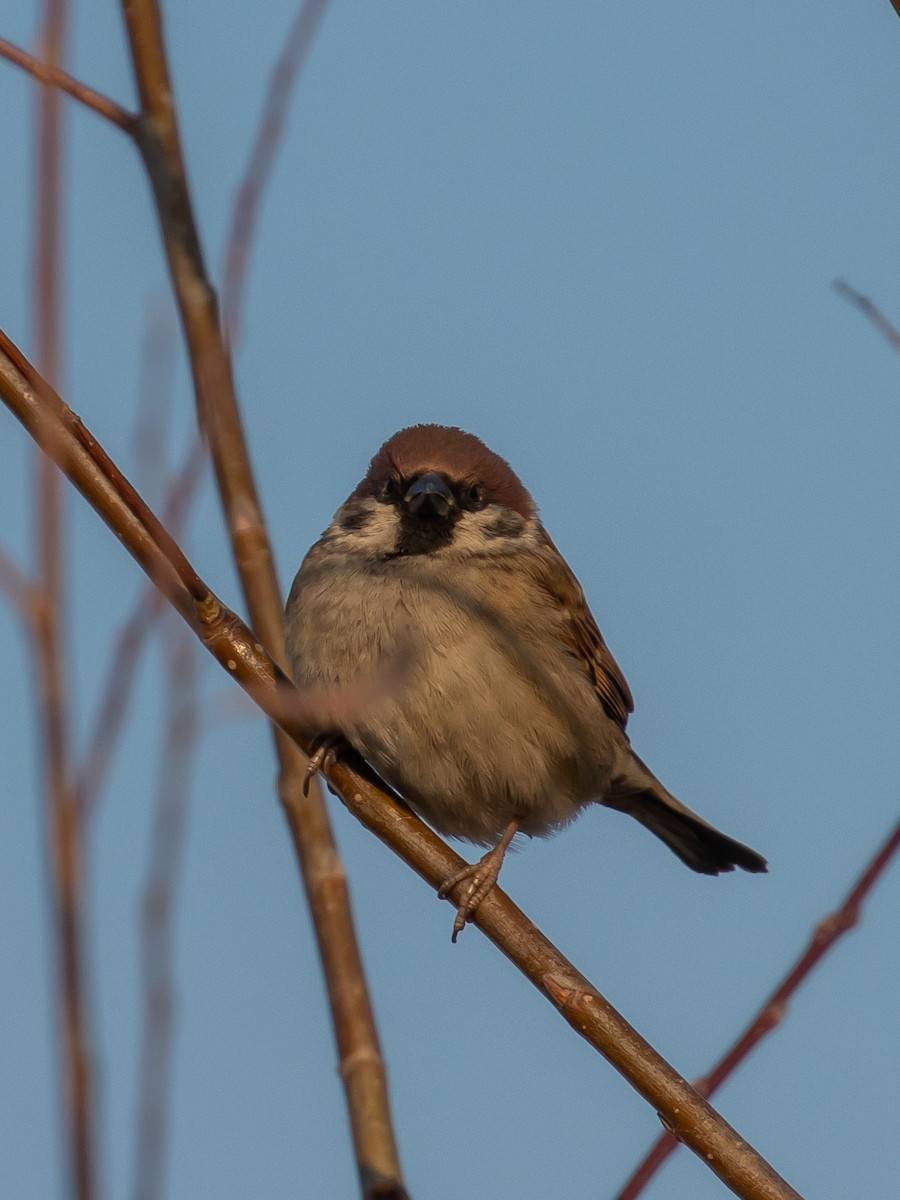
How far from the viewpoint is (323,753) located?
2.99 meters

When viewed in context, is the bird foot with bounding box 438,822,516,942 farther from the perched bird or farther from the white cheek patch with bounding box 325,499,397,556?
the white cheek patch with bounding box 325,499,397,556

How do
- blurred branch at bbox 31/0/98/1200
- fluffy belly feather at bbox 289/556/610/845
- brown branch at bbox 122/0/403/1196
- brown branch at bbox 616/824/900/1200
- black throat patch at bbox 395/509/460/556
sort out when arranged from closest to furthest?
blurred branch at bbox 31/0/98/1200, brown branch at bbox 616/824/900/1200, brown branch at bbox 122/0/403/1196, fluffy belly feather at bbox 289/556/610/845, black throat patch at bbox 395/509/460/556

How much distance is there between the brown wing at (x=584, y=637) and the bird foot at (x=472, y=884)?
3.45 ft

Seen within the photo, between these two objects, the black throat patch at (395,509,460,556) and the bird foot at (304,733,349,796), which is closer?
the bird foot at (304,733,349,796)

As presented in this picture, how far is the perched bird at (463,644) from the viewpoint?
11.7 ft

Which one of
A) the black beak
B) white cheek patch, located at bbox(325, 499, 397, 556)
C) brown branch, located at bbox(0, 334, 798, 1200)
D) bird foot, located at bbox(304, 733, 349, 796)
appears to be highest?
the black beak

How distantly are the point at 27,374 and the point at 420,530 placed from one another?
200 cm

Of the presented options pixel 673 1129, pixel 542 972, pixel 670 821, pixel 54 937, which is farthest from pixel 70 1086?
pixel 670 821

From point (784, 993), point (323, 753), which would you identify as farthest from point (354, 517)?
point (784, 993)

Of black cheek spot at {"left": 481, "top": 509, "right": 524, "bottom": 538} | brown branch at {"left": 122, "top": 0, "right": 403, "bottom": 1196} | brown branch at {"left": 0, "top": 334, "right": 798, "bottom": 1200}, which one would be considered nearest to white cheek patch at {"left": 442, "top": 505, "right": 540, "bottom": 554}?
black cheek spot at {"left": 481, "top": 509, "right": 524, "bottom": 538}

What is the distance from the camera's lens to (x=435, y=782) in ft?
11.9

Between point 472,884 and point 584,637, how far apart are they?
5.18 ft

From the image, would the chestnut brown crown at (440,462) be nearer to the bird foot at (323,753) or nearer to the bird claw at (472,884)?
the bird foot at (323,753)

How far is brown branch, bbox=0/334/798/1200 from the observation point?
6.50ft
